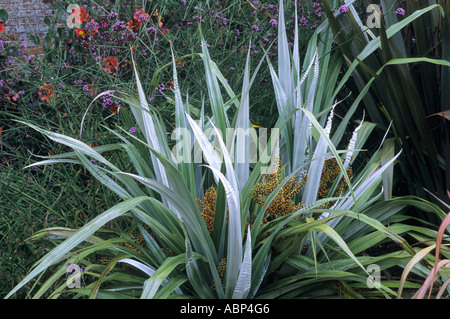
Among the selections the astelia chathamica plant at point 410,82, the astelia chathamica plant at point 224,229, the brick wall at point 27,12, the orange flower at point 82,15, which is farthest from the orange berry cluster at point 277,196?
the brick wall at point 27,12

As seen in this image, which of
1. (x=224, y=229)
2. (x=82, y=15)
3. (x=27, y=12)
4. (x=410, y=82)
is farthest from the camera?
(x=27, y=12)

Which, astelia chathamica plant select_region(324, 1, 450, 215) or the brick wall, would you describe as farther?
the brick wall

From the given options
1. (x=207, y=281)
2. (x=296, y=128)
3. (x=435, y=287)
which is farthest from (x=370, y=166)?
(x=207, y=281)

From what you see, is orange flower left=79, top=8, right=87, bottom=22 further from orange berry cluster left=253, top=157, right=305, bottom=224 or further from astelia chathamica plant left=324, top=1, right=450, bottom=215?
orange berry cluster left=253, top=157, right=305, bottom=224

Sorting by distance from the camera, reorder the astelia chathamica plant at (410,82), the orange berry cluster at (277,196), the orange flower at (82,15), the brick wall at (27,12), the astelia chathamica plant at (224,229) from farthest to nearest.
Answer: the brick wall at (27,12) → the orange flower at (82,15) → the astelia chathamica plant at (410,82) → the orange berry cluster at (277,196) → the astelia chathamica plant at (224,229)

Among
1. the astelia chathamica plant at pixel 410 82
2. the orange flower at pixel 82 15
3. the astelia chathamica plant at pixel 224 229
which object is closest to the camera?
the astelia chathamica plant at pixel 224 229

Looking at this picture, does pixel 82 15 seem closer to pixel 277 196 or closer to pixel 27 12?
pixel 277 196

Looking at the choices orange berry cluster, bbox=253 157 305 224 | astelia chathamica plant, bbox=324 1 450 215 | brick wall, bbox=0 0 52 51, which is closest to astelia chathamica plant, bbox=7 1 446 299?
orange berry cluster, bbox=253 157 305 224

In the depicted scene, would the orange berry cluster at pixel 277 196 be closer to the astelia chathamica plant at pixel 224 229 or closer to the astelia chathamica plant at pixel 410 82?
the astelia chathamica plant at pixel 224 229

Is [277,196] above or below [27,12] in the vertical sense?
below

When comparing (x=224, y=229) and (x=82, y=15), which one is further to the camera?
(x=82, y=15)

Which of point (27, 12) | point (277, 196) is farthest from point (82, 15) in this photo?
point (27, 12)

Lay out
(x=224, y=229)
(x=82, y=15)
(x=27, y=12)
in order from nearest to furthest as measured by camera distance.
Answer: (x=224, y=229) < (x=82, y=15) < (x=27, y=12)

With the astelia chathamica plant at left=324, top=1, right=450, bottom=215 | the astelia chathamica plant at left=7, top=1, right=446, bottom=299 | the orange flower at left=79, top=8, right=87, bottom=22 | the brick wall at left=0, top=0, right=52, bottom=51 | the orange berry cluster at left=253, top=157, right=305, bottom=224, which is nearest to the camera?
the astelia chathamica plant at left=7, top=1, right=446, bottom=299
